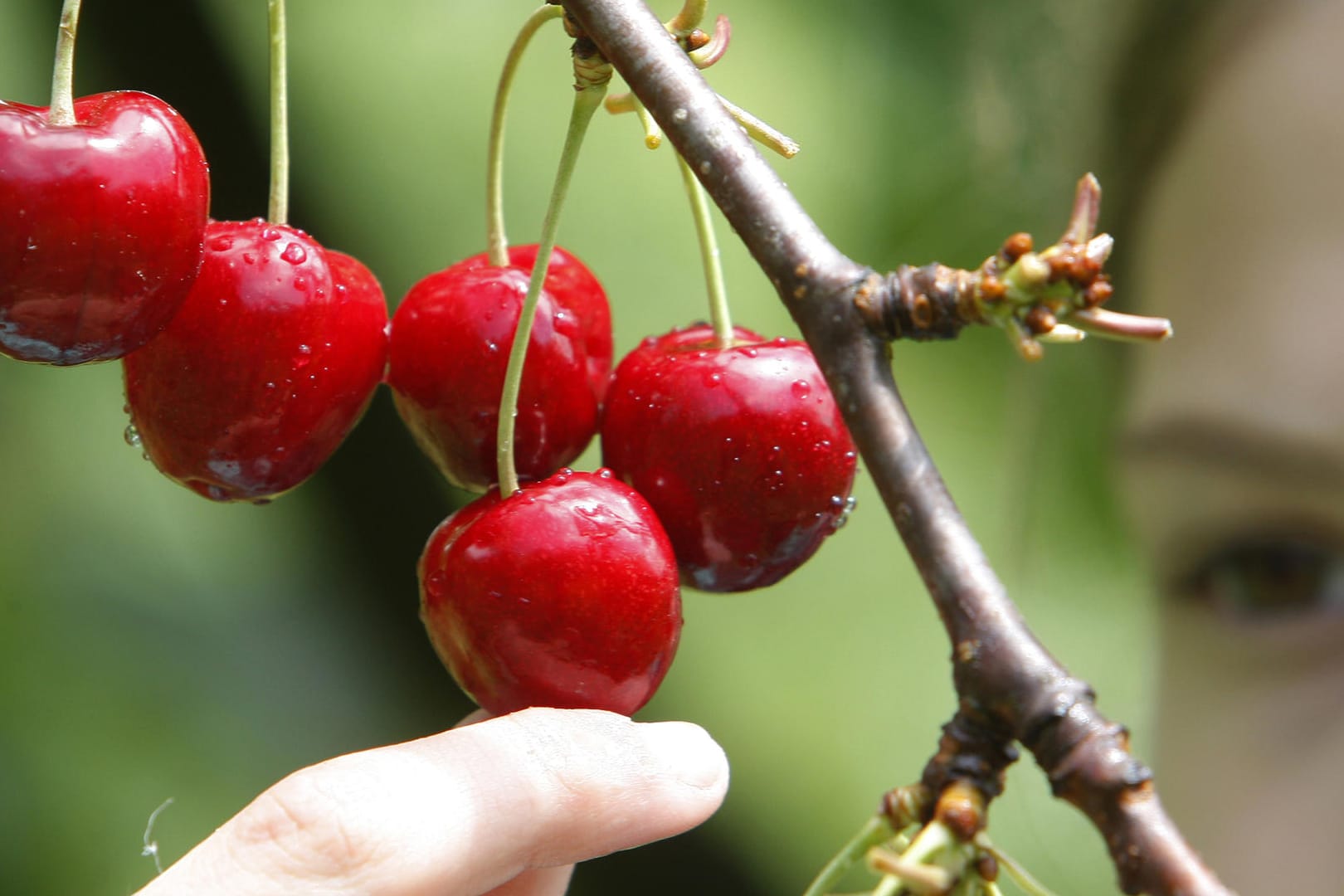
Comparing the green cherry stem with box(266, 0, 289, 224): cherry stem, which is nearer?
the green cherry stem

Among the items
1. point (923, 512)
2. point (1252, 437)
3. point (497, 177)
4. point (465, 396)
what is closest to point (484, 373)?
point (465, 396)

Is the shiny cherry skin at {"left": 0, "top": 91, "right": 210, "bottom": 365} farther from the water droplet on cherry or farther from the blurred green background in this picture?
the blurred green background

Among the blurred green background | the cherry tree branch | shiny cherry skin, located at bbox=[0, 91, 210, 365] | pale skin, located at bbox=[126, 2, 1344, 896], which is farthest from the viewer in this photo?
the blurred green background

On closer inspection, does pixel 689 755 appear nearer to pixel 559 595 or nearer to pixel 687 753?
pixel 687 753

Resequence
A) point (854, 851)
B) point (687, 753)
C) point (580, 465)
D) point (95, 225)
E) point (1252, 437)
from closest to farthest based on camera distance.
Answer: point (854, 851)
point (95, 225)
point (687, 753)
point (1252, 437)
point (580, 465)

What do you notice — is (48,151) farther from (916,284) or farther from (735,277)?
(735,277)

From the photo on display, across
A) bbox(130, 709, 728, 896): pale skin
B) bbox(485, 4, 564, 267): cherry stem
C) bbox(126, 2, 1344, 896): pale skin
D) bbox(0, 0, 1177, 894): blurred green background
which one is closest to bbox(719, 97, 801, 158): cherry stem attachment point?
bbox(485, 4, 564, 267): cherry stem

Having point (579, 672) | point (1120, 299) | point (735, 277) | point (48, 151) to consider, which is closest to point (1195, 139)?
point (1120, 299)
